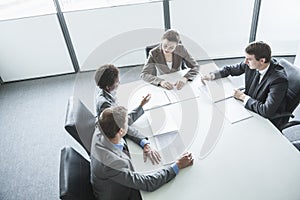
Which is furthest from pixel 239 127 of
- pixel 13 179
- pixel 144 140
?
pixel 13 179

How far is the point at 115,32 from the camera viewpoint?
11.9ft

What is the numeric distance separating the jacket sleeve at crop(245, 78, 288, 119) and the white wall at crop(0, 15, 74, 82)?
2.78 metres

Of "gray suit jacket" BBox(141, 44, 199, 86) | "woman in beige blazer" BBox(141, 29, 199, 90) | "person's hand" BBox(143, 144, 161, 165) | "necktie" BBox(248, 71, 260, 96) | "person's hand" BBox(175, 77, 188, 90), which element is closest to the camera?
"person's hand" BBox(143, 144, 161, 165)

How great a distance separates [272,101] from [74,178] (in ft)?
4.33

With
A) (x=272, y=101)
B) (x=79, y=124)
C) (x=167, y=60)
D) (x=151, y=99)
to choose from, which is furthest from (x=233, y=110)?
(x=79, y=124)

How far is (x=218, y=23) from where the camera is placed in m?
3.58

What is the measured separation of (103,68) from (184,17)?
204 cm

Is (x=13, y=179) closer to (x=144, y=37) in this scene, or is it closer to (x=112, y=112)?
(x=112, y=112)

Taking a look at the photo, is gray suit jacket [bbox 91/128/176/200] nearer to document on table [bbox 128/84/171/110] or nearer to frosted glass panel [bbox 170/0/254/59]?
document on table [bbox 128/84/171/110]

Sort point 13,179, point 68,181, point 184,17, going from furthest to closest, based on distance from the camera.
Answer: point 184,17, point 13,179, point 68,181

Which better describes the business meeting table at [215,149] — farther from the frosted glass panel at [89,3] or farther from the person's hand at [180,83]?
the frosted glass panel at [89,3]

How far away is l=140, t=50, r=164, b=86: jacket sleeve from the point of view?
7.16 ft

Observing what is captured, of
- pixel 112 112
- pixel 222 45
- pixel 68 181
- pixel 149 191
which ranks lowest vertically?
pixel 222 45

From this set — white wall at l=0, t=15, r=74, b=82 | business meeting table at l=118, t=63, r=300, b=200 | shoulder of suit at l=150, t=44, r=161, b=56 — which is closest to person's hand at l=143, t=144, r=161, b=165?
business meeting table at l=118, t=63, r=300, b=200
